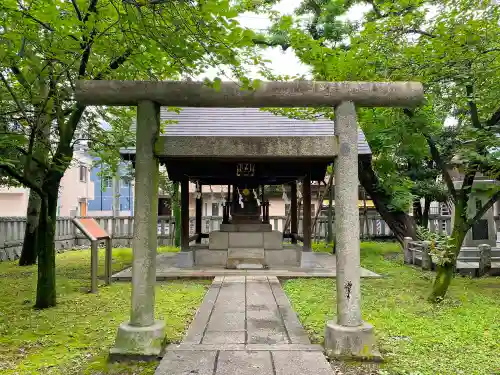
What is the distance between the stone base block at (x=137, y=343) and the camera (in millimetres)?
4484

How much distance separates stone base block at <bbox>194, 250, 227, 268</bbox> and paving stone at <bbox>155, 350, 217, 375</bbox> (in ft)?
22.8

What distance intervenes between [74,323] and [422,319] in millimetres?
4994

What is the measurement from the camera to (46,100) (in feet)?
19.9

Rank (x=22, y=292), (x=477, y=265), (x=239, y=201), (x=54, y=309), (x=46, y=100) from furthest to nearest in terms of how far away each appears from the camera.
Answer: (x=239, y=201), (x=477, y=265), (x=22, y=292), (x=54, y=309), (x=46, y=100)

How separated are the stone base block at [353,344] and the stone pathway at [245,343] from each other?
0.18m

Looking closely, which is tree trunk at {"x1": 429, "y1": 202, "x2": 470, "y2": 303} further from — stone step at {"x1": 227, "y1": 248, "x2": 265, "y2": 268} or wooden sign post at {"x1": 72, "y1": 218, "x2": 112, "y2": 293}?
wooden sign post at {"x1": 72, "y1": 218, "x2": 112, "y2": 293}

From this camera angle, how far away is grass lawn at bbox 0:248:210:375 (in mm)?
4375

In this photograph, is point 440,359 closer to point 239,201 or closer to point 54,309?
point 54,309

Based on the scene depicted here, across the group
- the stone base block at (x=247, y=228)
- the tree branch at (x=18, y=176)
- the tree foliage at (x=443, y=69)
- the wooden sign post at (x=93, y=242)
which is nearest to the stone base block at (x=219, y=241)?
the stone base block at (x=247, y=228)

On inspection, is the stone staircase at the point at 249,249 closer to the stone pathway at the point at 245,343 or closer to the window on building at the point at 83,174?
the stone pathway at the point at 245,343

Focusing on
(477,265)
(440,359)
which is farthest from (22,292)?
(477,265)

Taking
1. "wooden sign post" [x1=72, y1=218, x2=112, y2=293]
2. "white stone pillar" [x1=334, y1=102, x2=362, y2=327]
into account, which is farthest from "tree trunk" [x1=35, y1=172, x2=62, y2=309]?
"white stone pillar" [x1=334, y1=102, x2=362, y2=327]

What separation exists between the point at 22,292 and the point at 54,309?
2238 millimetres

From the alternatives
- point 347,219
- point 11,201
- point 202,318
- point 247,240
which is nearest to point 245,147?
point 347,219
